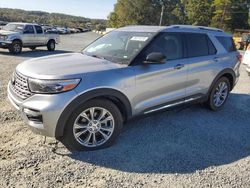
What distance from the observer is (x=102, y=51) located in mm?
5207

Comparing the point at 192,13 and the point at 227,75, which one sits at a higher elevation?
the point at 192,13

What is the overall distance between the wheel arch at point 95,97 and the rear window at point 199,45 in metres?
1.81

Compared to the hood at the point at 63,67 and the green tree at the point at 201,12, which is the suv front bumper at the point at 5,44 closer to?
the hood at the point at 63,67

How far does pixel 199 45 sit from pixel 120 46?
1681mm

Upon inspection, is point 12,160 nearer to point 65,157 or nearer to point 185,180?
point 65,157

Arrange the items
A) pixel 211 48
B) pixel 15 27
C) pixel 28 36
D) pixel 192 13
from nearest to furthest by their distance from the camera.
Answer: pixel 211 48
pixel 15 27
pixel 28 36
pixel 192 13

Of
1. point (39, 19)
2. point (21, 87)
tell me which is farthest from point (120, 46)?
point (39, 19)

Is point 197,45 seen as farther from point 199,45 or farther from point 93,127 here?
point 93,127

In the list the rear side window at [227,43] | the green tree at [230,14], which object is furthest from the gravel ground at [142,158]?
the green tree at [230,14]

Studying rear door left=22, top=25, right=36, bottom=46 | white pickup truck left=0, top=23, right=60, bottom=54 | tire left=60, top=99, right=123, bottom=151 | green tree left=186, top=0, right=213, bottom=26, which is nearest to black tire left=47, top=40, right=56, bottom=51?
white pickup truck left=0, top=23, right=60, bottom=54

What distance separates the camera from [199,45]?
588 centimetres

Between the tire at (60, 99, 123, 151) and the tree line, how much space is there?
67.9m

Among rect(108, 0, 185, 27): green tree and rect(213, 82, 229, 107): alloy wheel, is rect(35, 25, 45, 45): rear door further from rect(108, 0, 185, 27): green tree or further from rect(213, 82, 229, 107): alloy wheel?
rect(108, 0, 185, 27): green tree

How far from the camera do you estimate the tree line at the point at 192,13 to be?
69.5 metres
